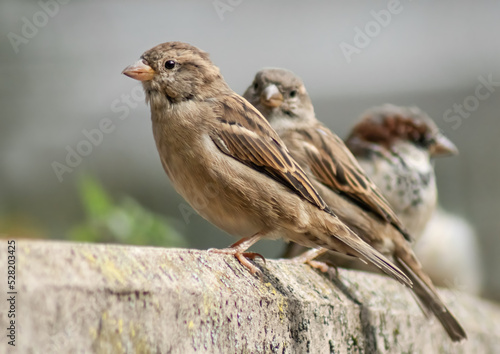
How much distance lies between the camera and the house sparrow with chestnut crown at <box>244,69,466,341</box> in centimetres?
289

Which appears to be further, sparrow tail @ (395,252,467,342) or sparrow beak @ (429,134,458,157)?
sparrow beak @ (429,134,458,157)

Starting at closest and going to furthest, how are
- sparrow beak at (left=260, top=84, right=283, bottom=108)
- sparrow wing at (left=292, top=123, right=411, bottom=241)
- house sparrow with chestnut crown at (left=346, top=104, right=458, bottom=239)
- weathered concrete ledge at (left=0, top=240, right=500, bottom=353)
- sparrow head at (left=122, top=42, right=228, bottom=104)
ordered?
1. weathered concrete ledge at (left=0, top=240, right=500, bottom=353)
2. sparrow head at (left=122, top=42, right=228, bottom=104)
3. sparrow beak at (left=260, top=84, right=283, bottom=108)
4. sparrow wing at (left=292, top=123, right=411, bottom=241)
5. house sparrow with chestnut crown at (left=346, top=104, right=458, bottom=239)

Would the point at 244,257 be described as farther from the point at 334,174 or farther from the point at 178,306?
the point at 334,174

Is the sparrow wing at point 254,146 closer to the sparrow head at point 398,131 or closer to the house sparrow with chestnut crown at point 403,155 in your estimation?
the house sparrow with chestnut crown at point 403,155

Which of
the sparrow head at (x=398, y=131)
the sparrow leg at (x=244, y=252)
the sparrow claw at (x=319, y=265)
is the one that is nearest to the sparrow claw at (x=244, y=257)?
the sparrow leg at (x=244, y=252)

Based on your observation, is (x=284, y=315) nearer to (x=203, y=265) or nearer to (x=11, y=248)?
(x=203, y=265)

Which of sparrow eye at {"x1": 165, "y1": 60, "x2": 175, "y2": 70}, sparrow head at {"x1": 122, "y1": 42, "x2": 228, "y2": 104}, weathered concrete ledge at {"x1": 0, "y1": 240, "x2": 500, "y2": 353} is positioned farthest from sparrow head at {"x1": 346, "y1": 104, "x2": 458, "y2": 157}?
sparrow eye at {"x1": 165, "y1": 60, "x2": 175, "y2": 70}

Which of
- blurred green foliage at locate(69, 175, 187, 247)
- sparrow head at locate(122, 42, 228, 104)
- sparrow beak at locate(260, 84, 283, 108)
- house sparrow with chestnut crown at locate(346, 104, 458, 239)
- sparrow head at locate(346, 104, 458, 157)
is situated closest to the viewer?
sparrow head at locate(122, 42, 228, 104)

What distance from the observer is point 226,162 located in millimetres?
2285

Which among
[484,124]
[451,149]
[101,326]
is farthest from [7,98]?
[484,124]

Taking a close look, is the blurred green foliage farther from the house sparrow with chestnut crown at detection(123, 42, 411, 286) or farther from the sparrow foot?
the sparrow foot

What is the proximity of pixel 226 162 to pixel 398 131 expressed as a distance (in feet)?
6.83

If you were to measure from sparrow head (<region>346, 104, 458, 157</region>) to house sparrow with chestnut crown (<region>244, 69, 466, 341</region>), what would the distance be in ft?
3.50

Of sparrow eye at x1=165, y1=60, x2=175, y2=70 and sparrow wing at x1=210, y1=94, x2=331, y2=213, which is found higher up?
sparrow eye at x1=165, y1=60, x2=175, y2=70
